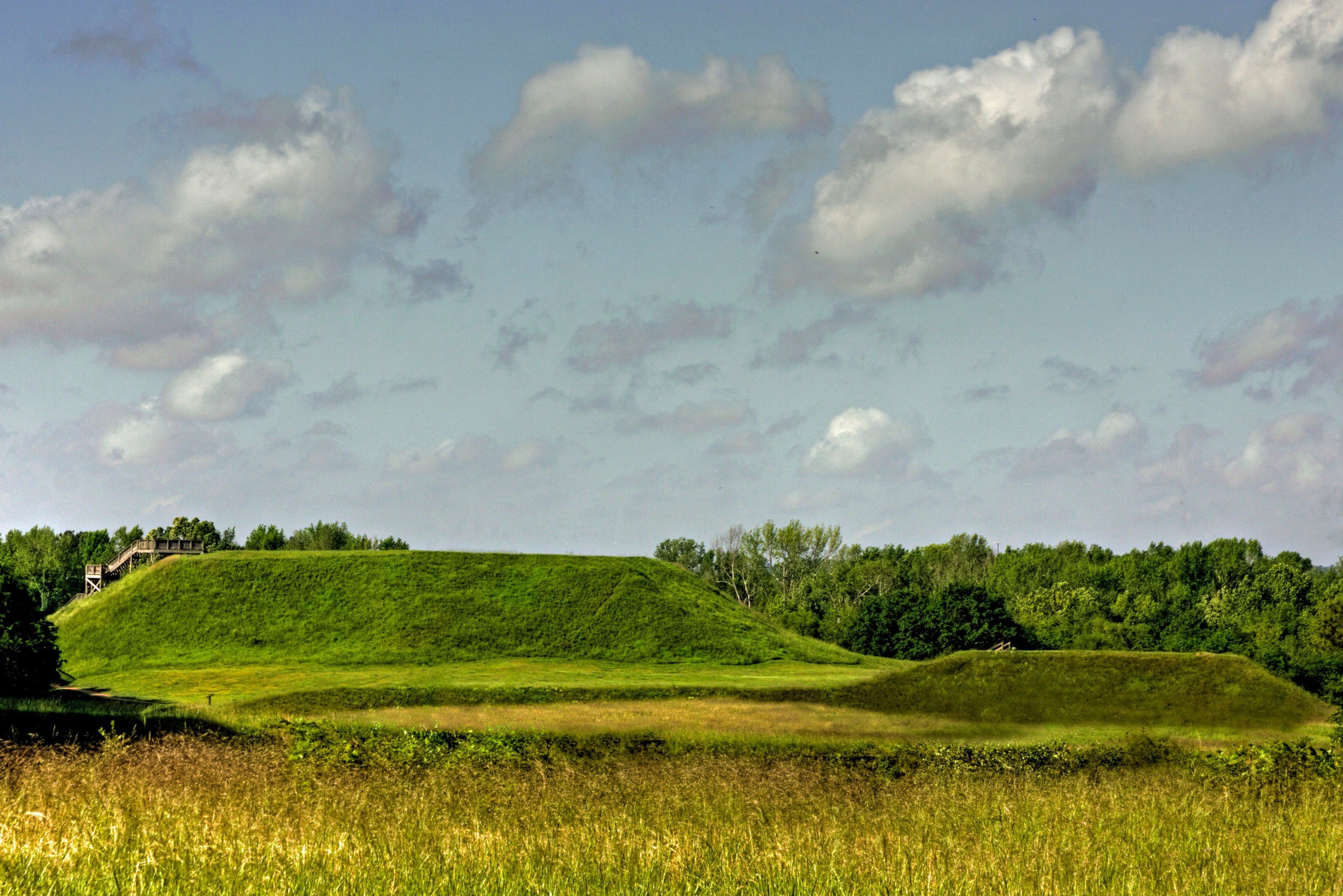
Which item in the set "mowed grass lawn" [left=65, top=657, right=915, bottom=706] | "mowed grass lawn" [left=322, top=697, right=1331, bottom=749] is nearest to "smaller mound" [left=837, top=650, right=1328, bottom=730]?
"mowed grass lawn" [left=322, top=697, right=1331, bottom=749]

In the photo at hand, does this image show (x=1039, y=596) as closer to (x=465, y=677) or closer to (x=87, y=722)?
(x=465, y=677)

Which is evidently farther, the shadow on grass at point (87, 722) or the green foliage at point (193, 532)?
the green foliage at point (193, 532)

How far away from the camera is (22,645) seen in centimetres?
3394

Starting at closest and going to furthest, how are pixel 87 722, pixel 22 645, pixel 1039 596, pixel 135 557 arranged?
pixel 87 722 < pixel 22 645 < pixel 135 557 < pixel 1039 596

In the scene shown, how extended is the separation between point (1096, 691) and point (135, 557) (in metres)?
65.4

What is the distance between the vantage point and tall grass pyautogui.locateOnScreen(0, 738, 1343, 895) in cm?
698

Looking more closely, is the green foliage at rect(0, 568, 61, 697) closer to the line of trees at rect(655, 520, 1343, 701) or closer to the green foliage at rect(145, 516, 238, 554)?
the line of trees at rect(655, 520, 1343, 701)

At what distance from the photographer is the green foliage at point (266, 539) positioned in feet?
398

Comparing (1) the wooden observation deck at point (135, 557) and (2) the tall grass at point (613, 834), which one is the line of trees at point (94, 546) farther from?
(2) the tall grass at point (613, 834)

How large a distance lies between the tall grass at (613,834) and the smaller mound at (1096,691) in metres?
25.2

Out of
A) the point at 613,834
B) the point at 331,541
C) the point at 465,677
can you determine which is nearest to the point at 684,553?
the point at 331,541

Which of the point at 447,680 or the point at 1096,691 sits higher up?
the point at 1096,691

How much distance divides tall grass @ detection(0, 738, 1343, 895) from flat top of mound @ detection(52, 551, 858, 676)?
47.8 metres

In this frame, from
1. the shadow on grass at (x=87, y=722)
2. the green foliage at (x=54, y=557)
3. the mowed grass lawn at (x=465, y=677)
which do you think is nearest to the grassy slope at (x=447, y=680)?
the mowed grass lawn at (x=465, y=677)
